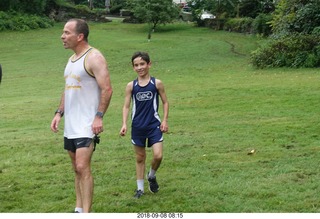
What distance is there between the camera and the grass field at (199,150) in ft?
19.0

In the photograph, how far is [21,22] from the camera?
4259cm

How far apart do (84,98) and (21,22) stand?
39.5 meters

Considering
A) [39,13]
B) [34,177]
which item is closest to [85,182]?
[34,177]

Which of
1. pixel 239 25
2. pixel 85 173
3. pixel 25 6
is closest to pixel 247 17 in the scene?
pixel 239 25

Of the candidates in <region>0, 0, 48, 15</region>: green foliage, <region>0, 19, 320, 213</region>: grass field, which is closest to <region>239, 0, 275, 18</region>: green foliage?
<region>0, 0, 48, 15</region>: green foliage

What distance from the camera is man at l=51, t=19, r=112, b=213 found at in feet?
16.1

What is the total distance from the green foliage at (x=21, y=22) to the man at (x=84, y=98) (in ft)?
125

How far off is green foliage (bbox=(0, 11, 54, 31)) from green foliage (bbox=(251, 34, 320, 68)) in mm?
25358

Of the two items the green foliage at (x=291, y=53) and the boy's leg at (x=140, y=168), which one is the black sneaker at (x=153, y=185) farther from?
the green foliage at (x=291, y=53)

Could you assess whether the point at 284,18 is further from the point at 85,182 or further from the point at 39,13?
the point at 39,13

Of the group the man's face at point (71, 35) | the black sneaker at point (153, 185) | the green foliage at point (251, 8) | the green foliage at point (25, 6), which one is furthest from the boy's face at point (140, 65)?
the green foliage at point (25, 6)

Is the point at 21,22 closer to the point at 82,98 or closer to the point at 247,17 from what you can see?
the point at 247,17

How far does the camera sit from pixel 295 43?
20.6m

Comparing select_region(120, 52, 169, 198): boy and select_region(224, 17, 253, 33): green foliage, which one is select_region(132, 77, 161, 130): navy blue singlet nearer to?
select_region(120, 52, 169, 198): boy
